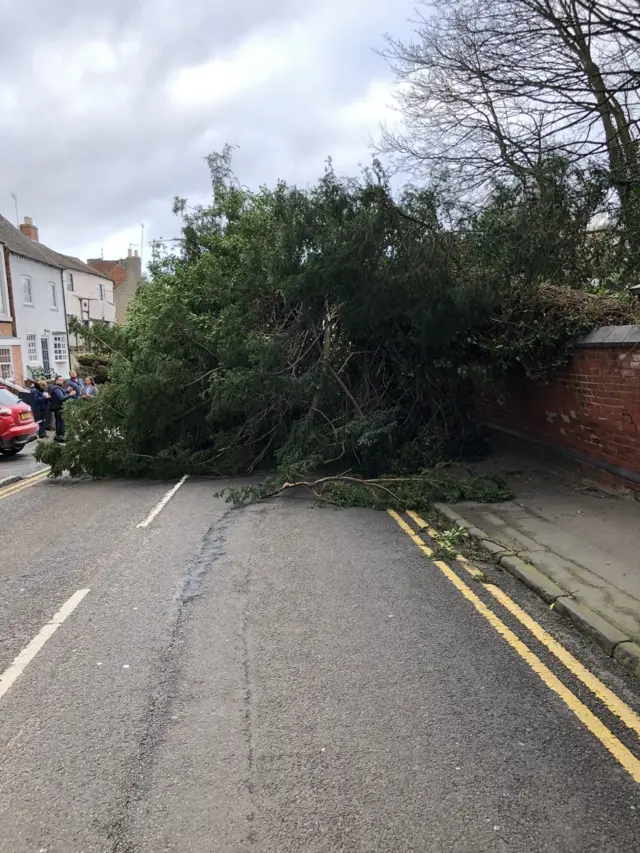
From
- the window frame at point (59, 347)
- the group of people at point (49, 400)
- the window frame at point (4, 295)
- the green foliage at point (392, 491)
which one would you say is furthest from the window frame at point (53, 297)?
the green foliage at point (392, 491)

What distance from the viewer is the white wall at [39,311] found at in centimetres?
3291

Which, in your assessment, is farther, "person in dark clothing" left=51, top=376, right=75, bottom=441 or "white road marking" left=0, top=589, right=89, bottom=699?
"person in dark clothing" left=51, top=376, right=75, bottom=441

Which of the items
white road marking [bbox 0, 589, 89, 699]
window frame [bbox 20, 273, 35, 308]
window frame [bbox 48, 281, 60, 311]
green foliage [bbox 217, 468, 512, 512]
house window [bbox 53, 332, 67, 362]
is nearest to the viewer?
white road marking [bbox 0, 589, 89, 699]

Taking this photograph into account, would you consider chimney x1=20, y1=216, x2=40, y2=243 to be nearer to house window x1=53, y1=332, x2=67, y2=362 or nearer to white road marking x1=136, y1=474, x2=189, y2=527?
house window x1=53, y1=332, x2=67, y2=362

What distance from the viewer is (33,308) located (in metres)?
34.7

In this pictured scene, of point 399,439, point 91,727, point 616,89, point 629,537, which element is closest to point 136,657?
point 91,727

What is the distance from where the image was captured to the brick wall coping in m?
8.66

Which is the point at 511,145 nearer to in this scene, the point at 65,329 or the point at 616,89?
the point at 616,89

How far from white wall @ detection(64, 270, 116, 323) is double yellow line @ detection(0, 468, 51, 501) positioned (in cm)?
3306

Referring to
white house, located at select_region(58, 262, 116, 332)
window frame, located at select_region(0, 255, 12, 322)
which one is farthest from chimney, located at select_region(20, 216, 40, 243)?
window frame, located at select_region(0, 255, 12, 322)

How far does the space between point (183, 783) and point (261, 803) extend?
0.43m

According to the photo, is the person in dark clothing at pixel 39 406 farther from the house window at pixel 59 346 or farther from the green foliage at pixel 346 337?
the house window at pixel 59 346

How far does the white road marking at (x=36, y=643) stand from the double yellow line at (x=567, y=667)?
Result: 3460 millimetres

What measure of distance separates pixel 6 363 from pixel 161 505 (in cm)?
2388
